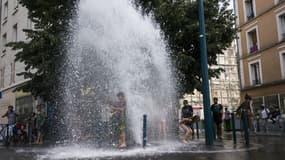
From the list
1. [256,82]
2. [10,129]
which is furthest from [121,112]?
[256,82]

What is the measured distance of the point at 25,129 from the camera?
1574cm

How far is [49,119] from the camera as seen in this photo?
14859mm

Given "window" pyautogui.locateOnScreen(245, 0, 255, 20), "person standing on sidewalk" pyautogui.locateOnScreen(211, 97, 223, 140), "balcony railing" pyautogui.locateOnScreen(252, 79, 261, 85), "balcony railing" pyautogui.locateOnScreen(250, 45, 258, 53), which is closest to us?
"person standing on sidewalk" pyautogui.locateOnScreen(211, 97, 223, 140)

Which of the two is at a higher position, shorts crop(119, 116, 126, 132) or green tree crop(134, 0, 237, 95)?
green tree crop(134, 0, 237, 95)

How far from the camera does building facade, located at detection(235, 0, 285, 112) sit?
2548cm

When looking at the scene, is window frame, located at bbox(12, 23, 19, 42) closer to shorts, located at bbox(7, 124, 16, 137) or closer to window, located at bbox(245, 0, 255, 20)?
shorts, located at bbox(7, 124, 16, 137)

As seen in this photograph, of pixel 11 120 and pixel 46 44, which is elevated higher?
pixel 46 44

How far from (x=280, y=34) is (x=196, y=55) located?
49.3ft

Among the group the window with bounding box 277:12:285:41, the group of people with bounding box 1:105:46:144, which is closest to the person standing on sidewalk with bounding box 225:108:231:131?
the window with bounding box 277:12:285:41

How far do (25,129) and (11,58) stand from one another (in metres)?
11.0

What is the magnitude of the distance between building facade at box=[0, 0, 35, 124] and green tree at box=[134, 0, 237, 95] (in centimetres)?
1163

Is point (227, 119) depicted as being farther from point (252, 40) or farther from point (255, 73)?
point (252, 40)

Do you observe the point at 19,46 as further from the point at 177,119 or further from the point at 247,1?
the point at 247,1

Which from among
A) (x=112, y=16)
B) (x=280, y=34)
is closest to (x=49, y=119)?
(x=112, y=16)
